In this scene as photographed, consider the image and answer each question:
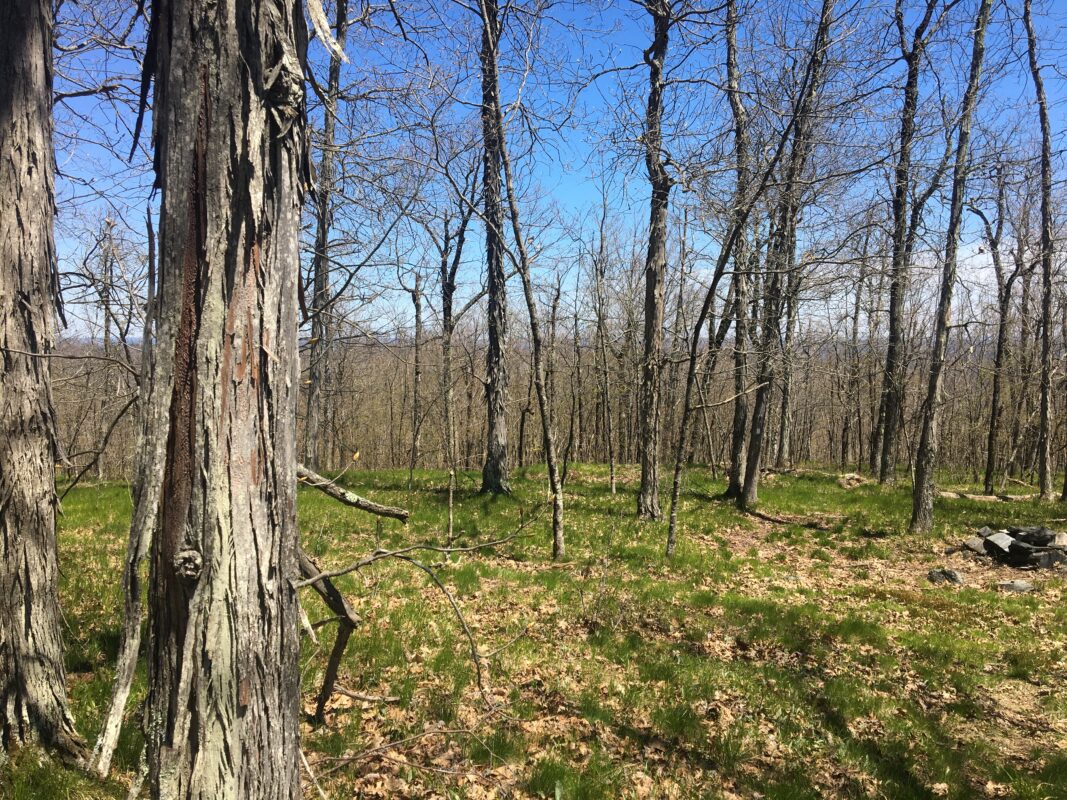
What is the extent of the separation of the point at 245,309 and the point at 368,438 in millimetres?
42142

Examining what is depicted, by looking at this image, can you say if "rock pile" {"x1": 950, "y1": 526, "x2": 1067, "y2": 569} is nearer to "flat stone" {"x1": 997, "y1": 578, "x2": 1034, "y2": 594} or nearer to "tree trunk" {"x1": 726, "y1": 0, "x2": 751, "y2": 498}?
"flat stone" {"x1": 997, "y1": 578, "x2": 1034, "y2": 594}

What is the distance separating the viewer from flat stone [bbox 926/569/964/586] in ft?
29.1

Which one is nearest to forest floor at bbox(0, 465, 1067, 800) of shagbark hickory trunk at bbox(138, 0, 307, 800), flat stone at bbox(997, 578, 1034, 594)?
flat stone at bbox(997, 578, 1034, 594)

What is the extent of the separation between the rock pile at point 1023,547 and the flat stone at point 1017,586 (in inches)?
43.9

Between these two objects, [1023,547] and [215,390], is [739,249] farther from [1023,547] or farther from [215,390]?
[215,390]

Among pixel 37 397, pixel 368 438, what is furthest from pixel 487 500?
pixel 368 438

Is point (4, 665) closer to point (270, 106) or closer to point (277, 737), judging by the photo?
point (277, 737)

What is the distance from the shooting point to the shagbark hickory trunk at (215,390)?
1713 mm

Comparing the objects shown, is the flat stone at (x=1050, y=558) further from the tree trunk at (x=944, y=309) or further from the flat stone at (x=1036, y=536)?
the tree trunk at (x=944, y=309)

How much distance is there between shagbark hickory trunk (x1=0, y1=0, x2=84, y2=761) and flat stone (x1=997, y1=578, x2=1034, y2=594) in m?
10.6

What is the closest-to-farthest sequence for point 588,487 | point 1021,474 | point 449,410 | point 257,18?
point 257,18 → point 449,410 → point 588,487 → point 1021,474

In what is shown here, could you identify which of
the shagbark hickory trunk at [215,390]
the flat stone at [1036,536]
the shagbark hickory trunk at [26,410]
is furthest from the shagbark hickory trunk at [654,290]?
the shagbark hickory trunk at [215,390]

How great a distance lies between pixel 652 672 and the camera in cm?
552

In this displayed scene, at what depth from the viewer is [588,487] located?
49.8ft
